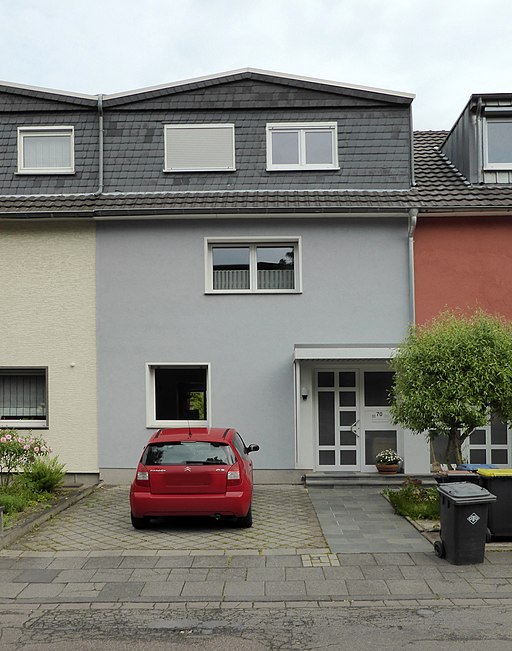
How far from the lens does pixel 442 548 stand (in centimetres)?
895

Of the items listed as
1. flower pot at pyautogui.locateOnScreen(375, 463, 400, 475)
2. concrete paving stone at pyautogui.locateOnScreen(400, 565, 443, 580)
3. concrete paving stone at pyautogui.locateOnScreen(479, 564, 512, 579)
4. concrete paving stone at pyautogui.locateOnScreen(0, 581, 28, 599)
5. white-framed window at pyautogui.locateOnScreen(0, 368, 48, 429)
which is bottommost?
concrete paving stone at pyautogui.locateOnScreen(0, 581, 28, 599)

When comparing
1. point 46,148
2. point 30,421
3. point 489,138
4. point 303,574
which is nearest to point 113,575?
point 303,574

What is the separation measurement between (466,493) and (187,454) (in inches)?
153

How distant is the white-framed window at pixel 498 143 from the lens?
629 inches

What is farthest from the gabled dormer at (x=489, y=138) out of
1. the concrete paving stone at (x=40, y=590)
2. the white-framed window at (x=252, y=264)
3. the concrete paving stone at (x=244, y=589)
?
the concrete paving stone at (x=40, y=590)

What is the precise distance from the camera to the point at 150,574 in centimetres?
844

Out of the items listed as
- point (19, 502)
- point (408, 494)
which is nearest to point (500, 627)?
point (408, 494)

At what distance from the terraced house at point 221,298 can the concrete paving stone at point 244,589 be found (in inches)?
261

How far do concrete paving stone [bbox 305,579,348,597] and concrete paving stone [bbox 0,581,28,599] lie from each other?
3021 millimetres

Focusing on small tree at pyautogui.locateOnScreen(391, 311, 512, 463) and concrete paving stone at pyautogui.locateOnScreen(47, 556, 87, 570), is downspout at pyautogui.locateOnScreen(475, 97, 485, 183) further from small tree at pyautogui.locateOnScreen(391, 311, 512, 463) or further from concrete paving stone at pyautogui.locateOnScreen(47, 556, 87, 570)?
concrete paving stone at pyautogui.locateOnScreen(47, 556, 87, 570)

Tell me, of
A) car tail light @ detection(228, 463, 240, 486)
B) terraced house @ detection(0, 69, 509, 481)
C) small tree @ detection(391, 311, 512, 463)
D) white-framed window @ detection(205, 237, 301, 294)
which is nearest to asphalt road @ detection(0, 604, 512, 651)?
car tail light @ detection(228, 463, 240, 486)

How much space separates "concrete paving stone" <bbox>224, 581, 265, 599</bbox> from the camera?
767 cm

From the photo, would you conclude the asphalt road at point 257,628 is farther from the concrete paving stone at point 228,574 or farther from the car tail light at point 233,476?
the car tail light at point 233,476

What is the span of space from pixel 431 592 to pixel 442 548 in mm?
1373
